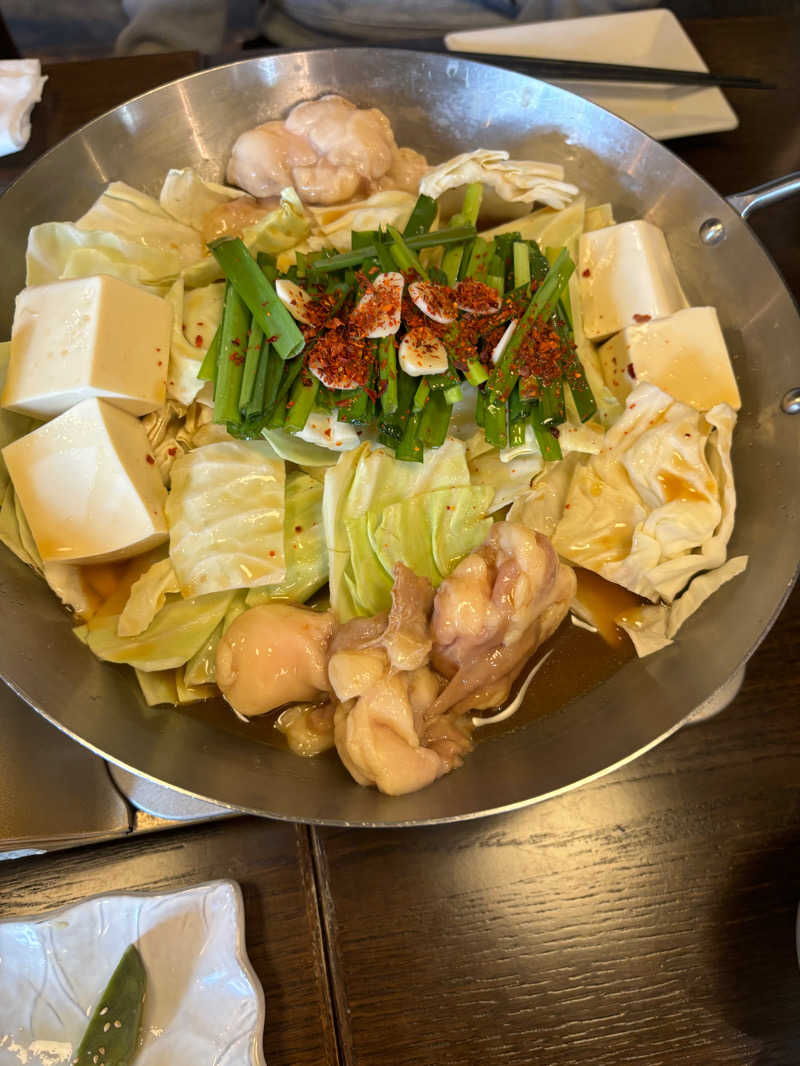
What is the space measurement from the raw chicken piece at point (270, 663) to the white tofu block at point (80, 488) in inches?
16.3

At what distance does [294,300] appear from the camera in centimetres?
210

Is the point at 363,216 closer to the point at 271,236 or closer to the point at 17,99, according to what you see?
the point at 271,236

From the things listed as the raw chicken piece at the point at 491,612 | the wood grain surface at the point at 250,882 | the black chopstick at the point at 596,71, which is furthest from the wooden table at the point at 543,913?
the black chopstick at the point at 596,71

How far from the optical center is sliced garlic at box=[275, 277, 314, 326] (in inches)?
82.1

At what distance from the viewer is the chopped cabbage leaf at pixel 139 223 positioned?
2.42 metres

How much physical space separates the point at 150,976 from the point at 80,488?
49.6 inches

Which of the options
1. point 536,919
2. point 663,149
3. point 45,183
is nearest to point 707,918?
point 536,919

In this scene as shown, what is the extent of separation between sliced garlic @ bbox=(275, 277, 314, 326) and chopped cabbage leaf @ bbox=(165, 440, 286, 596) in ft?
1.36

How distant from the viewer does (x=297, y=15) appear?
3.62 m

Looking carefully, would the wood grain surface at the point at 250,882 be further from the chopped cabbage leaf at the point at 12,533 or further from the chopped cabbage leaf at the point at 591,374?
the chopped cabbage leaf at the point at 591,374

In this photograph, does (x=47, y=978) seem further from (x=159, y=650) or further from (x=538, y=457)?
(x=538, y=457)

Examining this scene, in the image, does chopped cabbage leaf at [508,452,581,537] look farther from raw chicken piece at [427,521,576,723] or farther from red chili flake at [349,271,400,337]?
red chili flake at [349,271,400,337]

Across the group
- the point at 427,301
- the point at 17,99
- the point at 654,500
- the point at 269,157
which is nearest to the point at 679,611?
the point at 654,500

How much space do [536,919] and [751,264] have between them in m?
2.19
